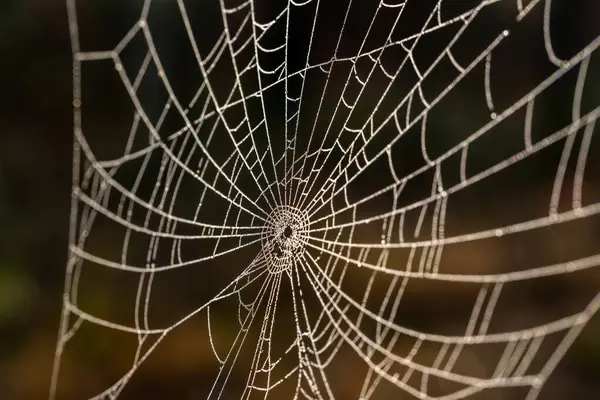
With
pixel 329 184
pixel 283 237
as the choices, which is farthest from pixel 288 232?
pixel 329 184

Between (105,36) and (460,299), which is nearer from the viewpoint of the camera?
(105,36)

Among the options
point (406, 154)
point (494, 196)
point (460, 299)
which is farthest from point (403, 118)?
point (460, 299)

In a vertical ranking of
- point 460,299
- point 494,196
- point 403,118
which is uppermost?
point 403,118

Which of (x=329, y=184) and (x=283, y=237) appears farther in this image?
(x=329, y=184)

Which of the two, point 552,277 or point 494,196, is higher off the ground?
point 494,196

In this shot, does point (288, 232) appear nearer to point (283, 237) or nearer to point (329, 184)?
point (283, 237)

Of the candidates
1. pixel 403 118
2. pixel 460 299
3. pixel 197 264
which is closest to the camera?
pixel 197 264

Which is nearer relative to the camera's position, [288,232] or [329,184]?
[288,232]

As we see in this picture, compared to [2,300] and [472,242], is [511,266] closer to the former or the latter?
[472,242]
